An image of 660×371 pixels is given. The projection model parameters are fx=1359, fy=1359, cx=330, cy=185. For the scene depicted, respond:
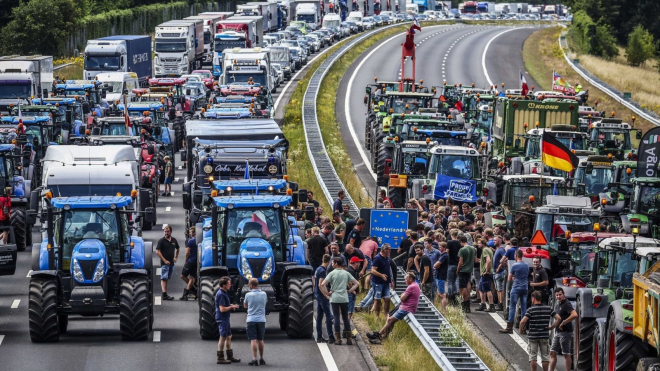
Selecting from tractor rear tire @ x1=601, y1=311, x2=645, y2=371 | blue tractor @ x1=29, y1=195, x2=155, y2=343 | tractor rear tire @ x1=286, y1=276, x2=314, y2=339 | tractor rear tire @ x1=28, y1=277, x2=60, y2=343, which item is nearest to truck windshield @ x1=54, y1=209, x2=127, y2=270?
blue tractor @ x1=29, y1=195, x2=155, y2=343

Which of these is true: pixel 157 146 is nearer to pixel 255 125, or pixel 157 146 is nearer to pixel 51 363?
pixel 255 125

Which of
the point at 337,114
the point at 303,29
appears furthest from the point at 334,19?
the point at 337,114

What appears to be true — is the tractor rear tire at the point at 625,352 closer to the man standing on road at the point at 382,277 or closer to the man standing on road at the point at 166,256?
the man standing on road at the point at 382,277

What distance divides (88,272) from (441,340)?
6103 millimetres

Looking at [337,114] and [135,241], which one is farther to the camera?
[337,114]

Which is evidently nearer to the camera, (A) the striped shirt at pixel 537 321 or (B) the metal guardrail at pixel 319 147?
(A) the striped shirt at pixel 537 321

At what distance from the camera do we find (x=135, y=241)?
2502cm

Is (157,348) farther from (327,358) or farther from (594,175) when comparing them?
(594,175)

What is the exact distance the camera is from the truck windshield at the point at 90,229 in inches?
932

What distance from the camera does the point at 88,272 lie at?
2306cm

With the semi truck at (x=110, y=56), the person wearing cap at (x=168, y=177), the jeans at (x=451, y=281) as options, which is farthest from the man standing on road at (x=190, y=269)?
the semi truck at (x=110, y=56)

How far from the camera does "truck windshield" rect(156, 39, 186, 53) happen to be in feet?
263

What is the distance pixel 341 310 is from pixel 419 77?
61.8 m

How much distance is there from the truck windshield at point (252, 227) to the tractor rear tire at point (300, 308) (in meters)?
0.91
